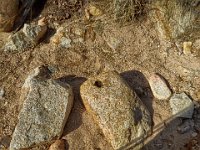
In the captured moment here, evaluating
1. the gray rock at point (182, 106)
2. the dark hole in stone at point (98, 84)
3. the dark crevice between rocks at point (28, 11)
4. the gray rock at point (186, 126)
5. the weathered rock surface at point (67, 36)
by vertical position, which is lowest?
the gray rock at point (186, 126)

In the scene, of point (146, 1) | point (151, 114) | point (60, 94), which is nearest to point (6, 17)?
point (60, 94)

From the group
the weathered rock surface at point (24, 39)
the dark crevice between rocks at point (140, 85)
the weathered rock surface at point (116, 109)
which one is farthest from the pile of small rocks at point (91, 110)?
the weathered rock surface at point (24, 39)

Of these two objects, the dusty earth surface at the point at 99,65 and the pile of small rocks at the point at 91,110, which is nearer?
the pile of small rocks at the point at 91,110

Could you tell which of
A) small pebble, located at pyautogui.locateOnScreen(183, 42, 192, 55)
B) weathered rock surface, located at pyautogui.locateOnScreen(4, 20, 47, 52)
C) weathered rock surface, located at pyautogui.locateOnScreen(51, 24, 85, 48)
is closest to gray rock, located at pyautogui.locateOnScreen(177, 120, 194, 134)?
small pebble, located at pyautogui.locateOnScreen(183, 42, 192, 55)

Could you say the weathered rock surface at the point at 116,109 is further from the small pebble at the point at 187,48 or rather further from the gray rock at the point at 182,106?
the small pebble at the point at 187,48

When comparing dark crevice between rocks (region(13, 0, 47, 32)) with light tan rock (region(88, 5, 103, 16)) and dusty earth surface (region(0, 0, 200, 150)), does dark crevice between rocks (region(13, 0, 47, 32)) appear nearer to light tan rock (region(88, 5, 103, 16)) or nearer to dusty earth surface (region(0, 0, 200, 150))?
dusty earth surface (region(0, 0, 200, 150))

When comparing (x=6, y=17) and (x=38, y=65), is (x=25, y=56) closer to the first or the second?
(x=38, y=65)
